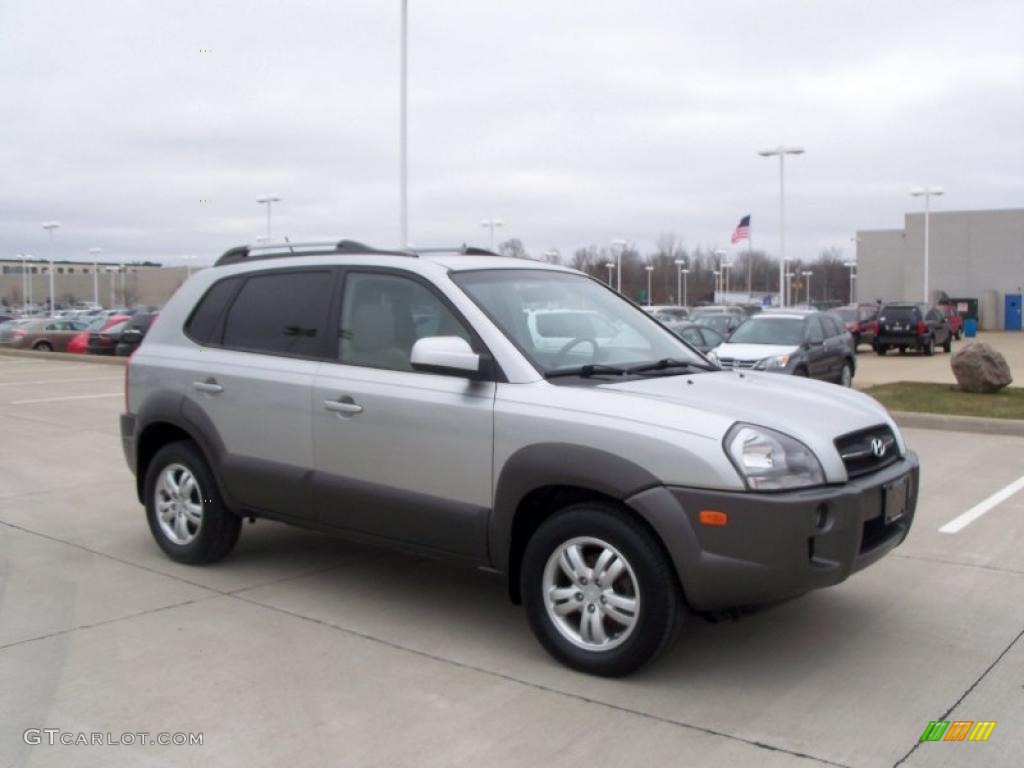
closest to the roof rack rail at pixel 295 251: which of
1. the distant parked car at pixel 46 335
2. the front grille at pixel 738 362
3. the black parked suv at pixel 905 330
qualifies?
the front grille at pixel 738 362

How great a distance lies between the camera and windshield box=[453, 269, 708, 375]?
509cm

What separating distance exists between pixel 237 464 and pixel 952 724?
3.94 metres

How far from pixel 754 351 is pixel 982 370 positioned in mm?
3475

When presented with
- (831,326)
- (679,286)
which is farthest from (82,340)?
(679,286)

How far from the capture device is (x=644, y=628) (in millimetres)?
4297

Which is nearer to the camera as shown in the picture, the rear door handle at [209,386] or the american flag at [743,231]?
the rear door handle at [209,386]

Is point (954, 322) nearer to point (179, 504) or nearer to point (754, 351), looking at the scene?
point (754, 351)

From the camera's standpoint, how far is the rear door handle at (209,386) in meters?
6.02

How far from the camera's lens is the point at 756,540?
4.11 meters

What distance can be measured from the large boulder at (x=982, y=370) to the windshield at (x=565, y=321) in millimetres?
11550

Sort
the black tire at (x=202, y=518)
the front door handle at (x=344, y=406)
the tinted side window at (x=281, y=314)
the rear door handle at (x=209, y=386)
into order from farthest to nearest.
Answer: the black tire at (x=202, y=518), the rear door handle at (x=209, y=386), the tinted side window at (x=281, y=314), the front door handle at (x=344, y=406)

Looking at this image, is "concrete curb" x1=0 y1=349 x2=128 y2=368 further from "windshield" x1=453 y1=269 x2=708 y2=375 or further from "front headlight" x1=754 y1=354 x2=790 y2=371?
"windshield" x1=453 y1=269 x2=708 y2=375

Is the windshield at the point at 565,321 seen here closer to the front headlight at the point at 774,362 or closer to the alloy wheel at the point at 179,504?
the alloy wheel at the point at 179,504

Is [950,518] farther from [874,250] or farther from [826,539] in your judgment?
[874,250]
